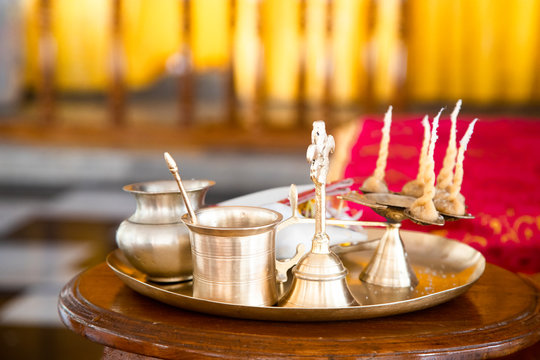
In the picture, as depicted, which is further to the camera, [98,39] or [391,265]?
[98,39]

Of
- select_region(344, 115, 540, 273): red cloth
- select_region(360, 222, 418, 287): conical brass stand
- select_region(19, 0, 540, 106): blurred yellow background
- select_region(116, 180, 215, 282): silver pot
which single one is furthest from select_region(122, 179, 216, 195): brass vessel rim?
select_region(19, 0, 540, 106): blurred yellow background

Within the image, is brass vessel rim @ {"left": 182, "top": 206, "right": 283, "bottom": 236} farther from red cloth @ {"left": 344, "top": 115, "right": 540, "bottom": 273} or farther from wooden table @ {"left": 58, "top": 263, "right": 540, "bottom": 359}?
red cloth @ {"left": 344, "top": 115, "right": 540, "bottom": 273}

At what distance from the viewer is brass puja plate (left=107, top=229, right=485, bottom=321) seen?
68 centimetres

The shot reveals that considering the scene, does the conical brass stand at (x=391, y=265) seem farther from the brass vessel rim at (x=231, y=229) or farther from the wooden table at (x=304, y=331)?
the brass vessel rim at (x=231, y=229)

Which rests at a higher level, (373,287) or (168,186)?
(168,186)

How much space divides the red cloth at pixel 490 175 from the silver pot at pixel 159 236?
547mm

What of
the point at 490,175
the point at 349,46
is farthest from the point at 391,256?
the point at 349,46

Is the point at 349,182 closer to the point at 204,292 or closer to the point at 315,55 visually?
the point at 204,292

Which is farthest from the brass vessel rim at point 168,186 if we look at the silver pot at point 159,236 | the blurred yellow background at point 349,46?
the blurred yellow background at point 349,46

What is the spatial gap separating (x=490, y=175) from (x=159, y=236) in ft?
2.98

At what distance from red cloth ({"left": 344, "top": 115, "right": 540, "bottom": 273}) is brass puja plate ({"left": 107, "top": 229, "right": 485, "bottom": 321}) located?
31cm

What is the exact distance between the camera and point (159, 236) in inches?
30.1

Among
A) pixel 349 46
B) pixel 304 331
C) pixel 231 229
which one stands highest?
pixel 349 46

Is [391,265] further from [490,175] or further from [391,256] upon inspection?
[490,175]
